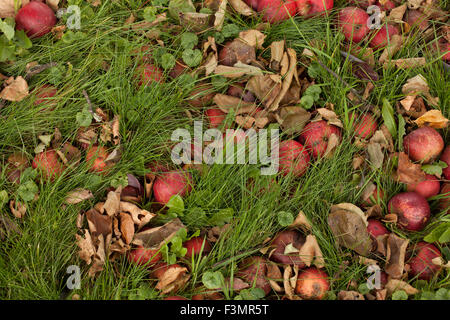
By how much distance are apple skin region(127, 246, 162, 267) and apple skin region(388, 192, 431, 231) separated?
1.27 meters

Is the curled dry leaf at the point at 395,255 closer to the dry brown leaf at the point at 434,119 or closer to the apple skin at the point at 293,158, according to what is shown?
the apple skin at the point at 293,158

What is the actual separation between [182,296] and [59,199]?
2.70 ft

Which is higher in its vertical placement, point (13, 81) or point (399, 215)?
point (13, 81)

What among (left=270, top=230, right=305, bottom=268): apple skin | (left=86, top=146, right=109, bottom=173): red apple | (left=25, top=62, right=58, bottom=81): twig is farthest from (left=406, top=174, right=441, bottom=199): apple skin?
(left=25, top=62, right=58, bottom=81): twig

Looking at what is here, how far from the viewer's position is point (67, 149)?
2.62m

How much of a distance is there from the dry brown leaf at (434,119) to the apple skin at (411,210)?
448 mm

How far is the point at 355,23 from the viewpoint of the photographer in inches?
116

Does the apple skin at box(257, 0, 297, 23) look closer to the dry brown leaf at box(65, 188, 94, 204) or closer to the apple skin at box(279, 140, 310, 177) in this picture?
the apple skin at box(279, 140, 310, 177)

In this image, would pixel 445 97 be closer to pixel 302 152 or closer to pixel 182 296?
pixel 302 152

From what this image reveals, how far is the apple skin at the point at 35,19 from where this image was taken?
2855mm
